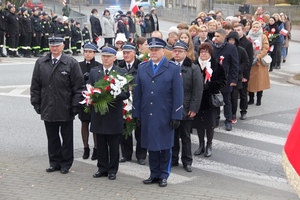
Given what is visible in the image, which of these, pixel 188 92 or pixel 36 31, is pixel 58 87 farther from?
pixel 36 31

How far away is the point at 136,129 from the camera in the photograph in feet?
31.2

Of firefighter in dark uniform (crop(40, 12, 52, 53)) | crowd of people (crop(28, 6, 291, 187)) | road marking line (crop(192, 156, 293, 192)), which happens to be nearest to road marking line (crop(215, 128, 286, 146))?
crowd of people (crop(28, 6, 291, 187))

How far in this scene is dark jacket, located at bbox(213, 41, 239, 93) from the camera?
37.6 ft

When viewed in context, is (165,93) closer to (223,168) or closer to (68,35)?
(223,168)

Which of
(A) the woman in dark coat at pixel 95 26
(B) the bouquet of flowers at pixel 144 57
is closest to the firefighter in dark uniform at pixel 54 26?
(A) the woman in dark coat at pixel 95 26

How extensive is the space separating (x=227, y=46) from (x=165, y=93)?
3.80m

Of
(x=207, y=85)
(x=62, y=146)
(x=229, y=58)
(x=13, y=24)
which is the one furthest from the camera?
(x=13, y=24)

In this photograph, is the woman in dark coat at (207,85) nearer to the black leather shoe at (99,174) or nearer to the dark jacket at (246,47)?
the black leather shoe at (99,174)

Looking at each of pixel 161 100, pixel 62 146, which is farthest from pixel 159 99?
pixel 62 146

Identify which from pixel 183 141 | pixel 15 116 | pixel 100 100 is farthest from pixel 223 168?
pixel 15 116

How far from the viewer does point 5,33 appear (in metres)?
22.4

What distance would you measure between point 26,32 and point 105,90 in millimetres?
15665

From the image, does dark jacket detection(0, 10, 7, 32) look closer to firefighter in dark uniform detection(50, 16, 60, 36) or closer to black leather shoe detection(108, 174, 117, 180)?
firefighter in dark uniform detection(50, 16, 60, 36)

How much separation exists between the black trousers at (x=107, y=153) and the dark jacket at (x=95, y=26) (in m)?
17.8
